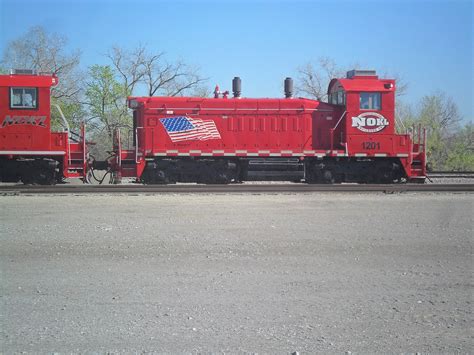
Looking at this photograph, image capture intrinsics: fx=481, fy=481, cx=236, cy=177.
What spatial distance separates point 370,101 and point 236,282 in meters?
13.8

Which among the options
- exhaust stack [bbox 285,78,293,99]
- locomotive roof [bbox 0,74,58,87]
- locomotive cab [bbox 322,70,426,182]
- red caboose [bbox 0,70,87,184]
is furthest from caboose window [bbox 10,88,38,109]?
locomotive cab [bbox 322,70,426,182]

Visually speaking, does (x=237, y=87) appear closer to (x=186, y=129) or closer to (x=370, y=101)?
(x=186, y=129)

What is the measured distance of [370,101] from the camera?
18141mm

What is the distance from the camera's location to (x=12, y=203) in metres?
12.8

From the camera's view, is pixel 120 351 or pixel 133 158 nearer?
pixel 120 351

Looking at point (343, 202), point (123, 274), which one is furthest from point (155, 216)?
point (343, 202)

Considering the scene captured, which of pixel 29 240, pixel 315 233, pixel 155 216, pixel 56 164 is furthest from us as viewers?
pixel 56 164

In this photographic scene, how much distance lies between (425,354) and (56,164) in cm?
1519

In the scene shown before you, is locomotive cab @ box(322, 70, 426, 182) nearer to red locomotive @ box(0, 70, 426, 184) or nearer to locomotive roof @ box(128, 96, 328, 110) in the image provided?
red locomotive @ box(0, 70, 426, 184)

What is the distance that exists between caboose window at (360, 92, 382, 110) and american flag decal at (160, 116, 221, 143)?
5736 mm

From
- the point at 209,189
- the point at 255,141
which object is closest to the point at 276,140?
the point at 255,141

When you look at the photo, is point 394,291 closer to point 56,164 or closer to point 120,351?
point 120,351

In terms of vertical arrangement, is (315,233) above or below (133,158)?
below

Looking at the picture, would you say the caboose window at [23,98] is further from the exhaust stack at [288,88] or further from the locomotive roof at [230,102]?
the exhaust stack at [288,88]
